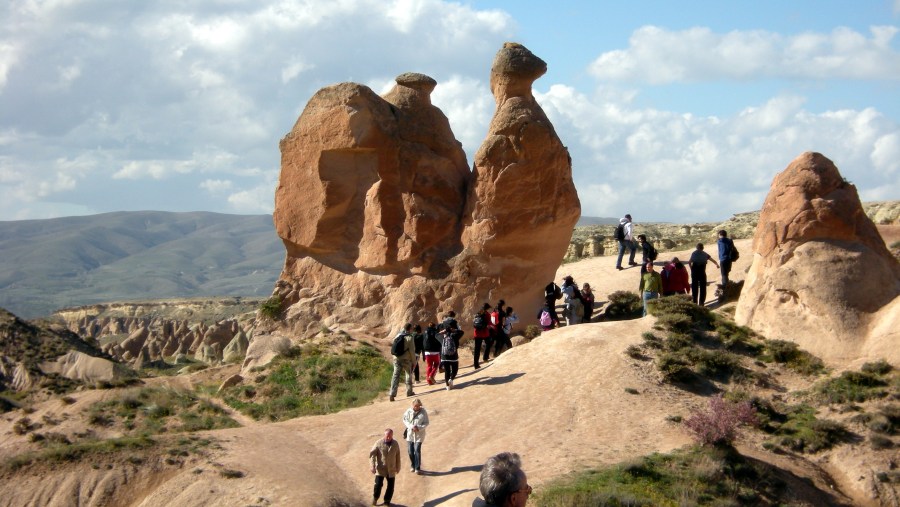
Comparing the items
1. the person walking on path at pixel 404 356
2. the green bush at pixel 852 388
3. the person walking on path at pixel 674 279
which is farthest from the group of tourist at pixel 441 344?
the green bush at pixel 852 388

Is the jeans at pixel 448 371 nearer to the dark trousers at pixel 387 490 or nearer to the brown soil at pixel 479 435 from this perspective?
the brown soil at pixel 479 435

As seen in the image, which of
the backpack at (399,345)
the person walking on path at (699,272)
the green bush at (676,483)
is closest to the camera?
the green bush at (676,483)

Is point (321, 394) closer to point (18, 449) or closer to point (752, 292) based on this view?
point (18, 449)

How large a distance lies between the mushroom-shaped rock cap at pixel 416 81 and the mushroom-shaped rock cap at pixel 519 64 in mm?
2309

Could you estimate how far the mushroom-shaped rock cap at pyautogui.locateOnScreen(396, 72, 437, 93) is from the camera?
2788 centimetres

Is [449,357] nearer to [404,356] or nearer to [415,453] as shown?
[404,356]

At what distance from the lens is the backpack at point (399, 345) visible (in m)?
20.4

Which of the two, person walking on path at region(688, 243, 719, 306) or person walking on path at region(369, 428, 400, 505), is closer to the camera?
person walking on path at region(369, 428, 400, 505)

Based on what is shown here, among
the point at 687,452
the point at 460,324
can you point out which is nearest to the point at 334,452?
the point at 687,452

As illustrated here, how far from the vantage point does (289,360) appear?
2492 cm

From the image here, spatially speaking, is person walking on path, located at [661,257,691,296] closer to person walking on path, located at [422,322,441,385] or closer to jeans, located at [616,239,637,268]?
person walking on path, located at [422,322,441,385]

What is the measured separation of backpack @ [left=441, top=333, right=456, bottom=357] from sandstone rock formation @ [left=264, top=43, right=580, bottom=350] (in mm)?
4581

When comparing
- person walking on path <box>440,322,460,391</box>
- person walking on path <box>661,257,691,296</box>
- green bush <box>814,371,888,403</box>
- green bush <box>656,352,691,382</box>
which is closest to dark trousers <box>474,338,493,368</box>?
person walking on path <box>440,322,460,391</box>

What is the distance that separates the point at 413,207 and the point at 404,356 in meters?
6.46
